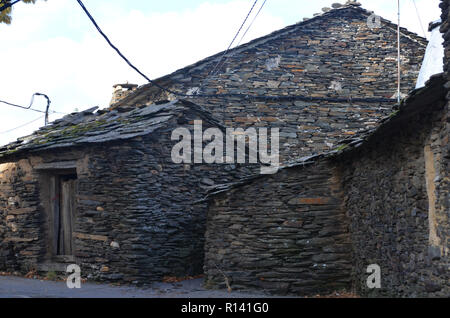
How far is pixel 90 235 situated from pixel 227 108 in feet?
16.1

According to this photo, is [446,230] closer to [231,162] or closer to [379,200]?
[379,200]

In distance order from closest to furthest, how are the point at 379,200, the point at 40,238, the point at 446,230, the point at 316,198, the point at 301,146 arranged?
the point at 446,230 → the point at 379,200 → the point at 316,198 → the point at 40,238 → the point at 301,146

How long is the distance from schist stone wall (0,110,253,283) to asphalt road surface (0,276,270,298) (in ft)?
1.41

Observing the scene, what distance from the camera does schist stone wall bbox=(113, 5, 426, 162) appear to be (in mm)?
13172

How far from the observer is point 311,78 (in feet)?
44.7

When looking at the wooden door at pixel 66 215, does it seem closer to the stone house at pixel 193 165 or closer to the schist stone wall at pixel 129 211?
the stone house at pixel 193 165

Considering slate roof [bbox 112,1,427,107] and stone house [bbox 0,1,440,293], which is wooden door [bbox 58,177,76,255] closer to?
stone house [bbox 0,1,440,293]

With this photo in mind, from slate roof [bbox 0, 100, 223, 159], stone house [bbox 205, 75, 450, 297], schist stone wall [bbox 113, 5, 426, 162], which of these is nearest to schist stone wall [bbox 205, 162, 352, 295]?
stone house [bbox 205, 75, 450, 297]

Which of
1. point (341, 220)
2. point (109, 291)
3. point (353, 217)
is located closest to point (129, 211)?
point (109, 291)

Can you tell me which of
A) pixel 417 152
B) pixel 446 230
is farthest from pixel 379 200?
pixel 446 230

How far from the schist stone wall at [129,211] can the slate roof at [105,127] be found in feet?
0.56

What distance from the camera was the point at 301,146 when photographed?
13.0m

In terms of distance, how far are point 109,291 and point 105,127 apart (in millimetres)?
3485

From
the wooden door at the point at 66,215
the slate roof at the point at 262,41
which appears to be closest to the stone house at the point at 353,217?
the wooden door at the point at 66,215
